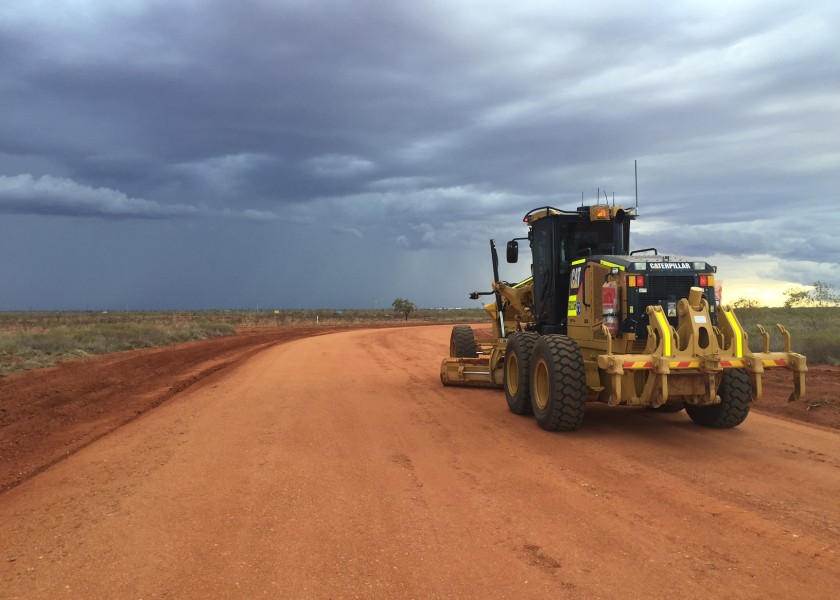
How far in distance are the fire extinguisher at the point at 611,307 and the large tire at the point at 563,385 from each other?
54 cm

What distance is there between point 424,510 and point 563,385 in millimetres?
3527

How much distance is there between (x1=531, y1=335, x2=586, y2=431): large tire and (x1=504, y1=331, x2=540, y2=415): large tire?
94 cm

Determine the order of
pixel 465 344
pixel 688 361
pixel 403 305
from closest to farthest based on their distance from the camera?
1. pixel 688 361
2. pixel 465 344
3. pixel 403 305

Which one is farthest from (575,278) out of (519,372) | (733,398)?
(733,398)

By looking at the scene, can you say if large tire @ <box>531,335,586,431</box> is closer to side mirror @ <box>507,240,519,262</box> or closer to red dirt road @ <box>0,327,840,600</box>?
red dirt road @ <box>0,327,840,600</box>

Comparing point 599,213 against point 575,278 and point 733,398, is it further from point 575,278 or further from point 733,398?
point 733,398

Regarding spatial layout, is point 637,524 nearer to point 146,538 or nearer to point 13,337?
point 146,538

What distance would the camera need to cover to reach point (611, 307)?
8492mm

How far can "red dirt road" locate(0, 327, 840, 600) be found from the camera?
4078mm

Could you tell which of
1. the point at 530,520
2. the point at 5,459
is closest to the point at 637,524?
the point at 530,520

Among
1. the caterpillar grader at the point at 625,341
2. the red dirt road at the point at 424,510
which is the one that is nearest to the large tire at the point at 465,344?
the caterpillar grader at the point at 625,341

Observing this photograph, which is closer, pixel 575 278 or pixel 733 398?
pixel 733 398

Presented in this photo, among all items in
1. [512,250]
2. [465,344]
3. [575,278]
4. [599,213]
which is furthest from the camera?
[465,344]

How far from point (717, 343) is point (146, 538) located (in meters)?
6.79
